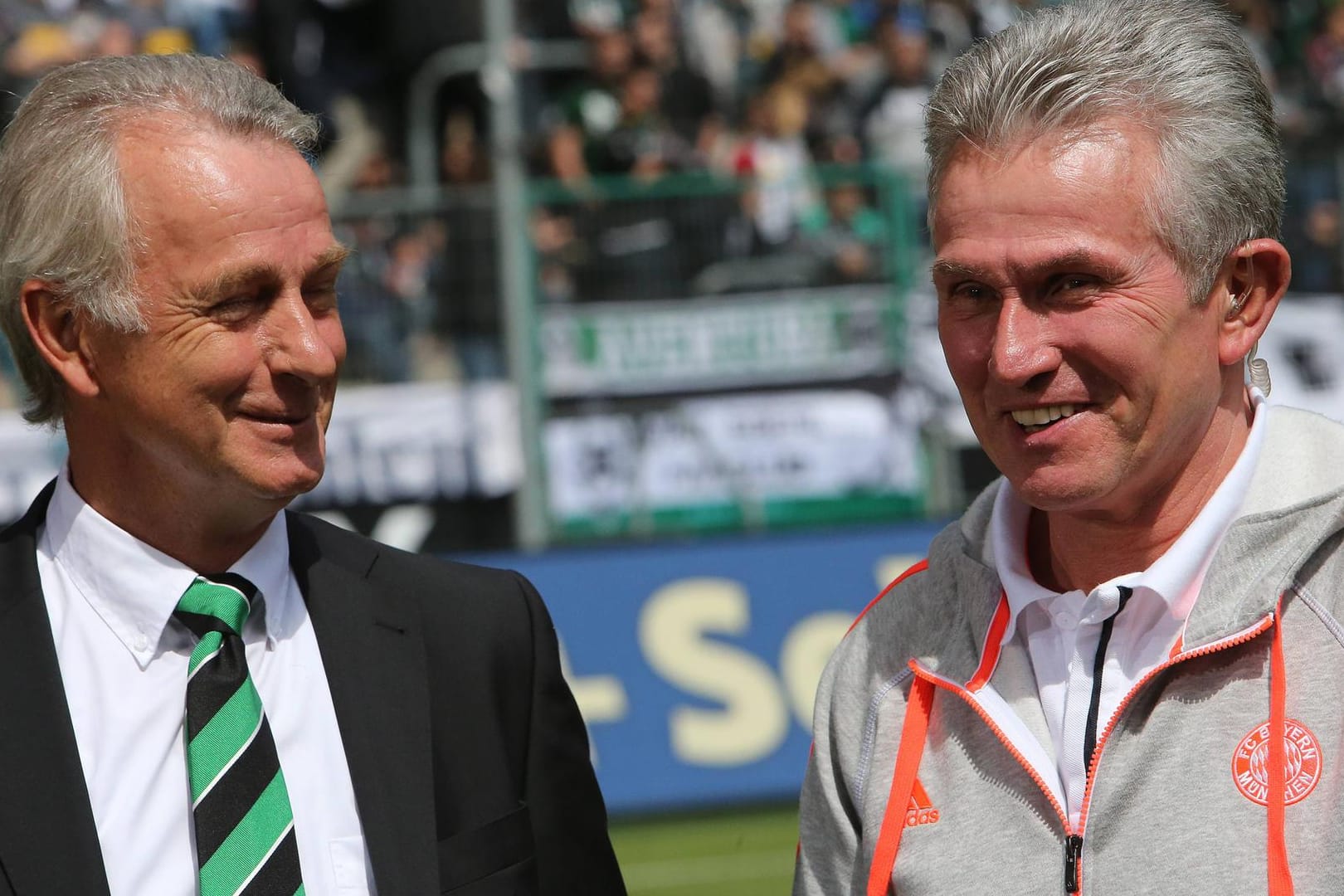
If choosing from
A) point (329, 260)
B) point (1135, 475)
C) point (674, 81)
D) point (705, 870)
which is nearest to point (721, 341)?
point (674, 81)

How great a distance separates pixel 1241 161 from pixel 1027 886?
104 cm

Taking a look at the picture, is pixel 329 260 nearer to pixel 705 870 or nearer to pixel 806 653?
pixel 705 870

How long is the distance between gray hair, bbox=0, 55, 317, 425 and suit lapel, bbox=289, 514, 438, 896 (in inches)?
22.6

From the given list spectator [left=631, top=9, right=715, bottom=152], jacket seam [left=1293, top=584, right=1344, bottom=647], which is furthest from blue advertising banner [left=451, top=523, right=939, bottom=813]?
jacket seam [left=1293, top=584, right=1344, bottom=647]

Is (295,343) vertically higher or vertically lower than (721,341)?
higher

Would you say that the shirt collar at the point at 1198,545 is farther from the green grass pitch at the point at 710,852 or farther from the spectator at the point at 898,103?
the spectator at the point at 898,103

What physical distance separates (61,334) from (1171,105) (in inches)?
69.2

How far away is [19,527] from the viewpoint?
2.86m

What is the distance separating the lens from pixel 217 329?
2.71 m

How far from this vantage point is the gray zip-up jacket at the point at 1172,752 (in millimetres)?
2281

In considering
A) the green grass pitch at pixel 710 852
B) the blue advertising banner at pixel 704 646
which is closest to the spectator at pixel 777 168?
the blue advertising banner at pixel 704 646

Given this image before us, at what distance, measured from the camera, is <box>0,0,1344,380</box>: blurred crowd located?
995cm

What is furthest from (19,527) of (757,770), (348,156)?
(348,156)

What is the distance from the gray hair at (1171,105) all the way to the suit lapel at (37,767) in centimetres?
159
